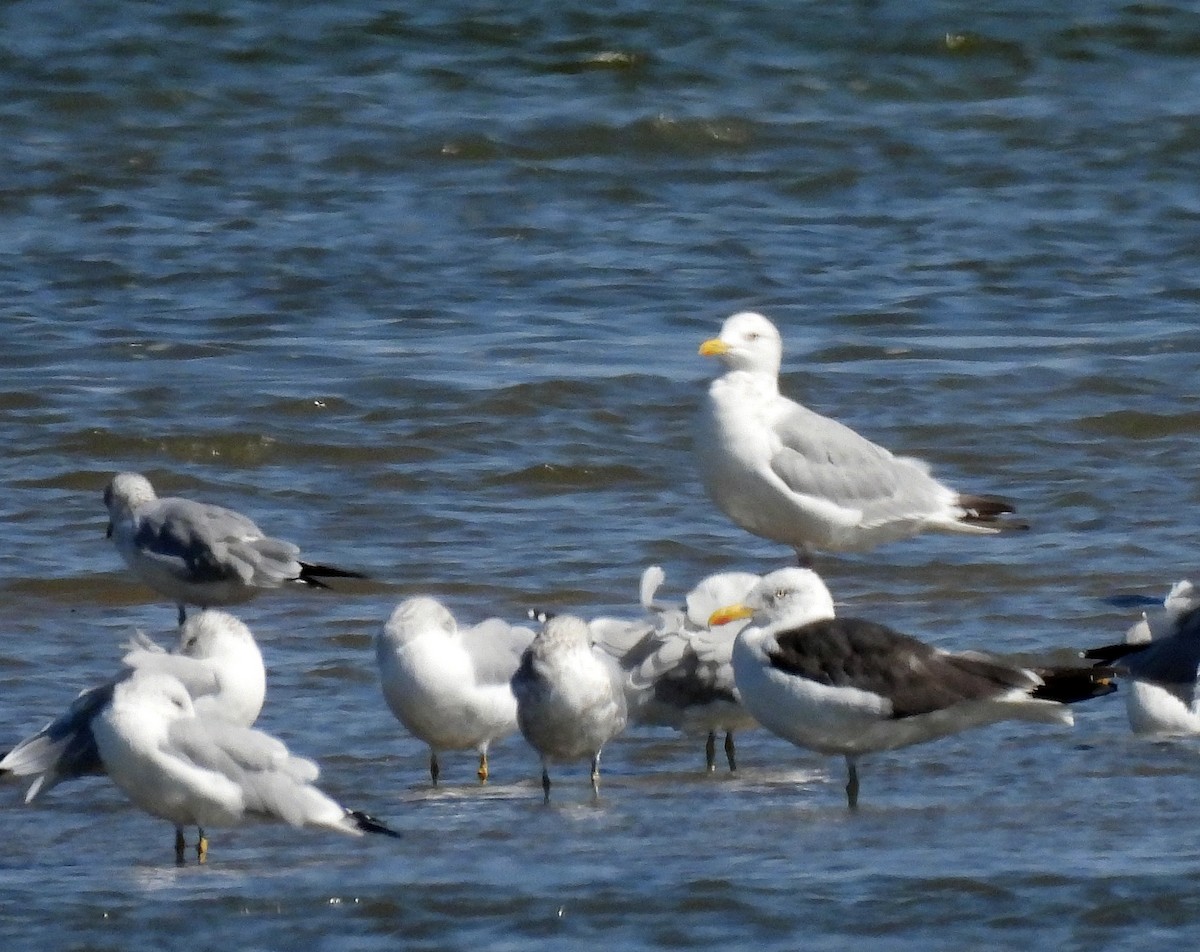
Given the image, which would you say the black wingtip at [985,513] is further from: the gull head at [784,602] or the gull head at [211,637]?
the gull head at [211,637]

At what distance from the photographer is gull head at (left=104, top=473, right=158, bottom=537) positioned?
880cm

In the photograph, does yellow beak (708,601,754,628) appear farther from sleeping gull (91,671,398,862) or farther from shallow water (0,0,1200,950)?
sleeping gull (91,671,398,862)

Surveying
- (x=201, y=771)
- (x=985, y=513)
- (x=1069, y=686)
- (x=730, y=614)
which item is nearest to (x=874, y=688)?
(x=1069, y=686)

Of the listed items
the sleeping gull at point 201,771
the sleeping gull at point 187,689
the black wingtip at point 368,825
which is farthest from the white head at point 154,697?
the black wingtip at point 368,825

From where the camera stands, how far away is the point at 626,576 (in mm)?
9273

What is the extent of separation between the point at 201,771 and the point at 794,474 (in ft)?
12.0

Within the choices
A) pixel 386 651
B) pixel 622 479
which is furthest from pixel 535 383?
pixel 386 651

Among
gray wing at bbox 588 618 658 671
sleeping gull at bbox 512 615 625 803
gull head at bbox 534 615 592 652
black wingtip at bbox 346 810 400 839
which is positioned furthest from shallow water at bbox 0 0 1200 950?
gull head at bbox 534 615 592 652

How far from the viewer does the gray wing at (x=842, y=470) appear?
8.83 meters

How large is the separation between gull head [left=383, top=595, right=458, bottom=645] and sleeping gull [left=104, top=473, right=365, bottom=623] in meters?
1.56

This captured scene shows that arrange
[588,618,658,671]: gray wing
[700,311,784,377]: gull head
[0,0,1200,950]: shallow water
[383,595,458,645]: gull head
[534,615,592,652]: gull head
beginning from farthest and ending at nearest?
[700,311,784,377]: gull head < [588,618,658,671]: gray wing < [383,595,458,645]: gull head < [534,615,592,652]: gull head < [0,0,1200,950]: shallow water

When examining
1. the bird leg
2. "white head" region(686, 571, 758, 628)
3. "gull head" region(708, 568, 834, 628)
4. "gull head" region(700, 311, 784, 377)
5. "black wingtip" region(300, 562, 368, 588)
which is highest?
"gull head" region(700, 311, 784, 377)

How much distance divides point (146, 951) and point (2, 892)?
0.56 metres

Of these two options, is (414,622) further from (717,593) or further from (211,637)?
(717,593)
